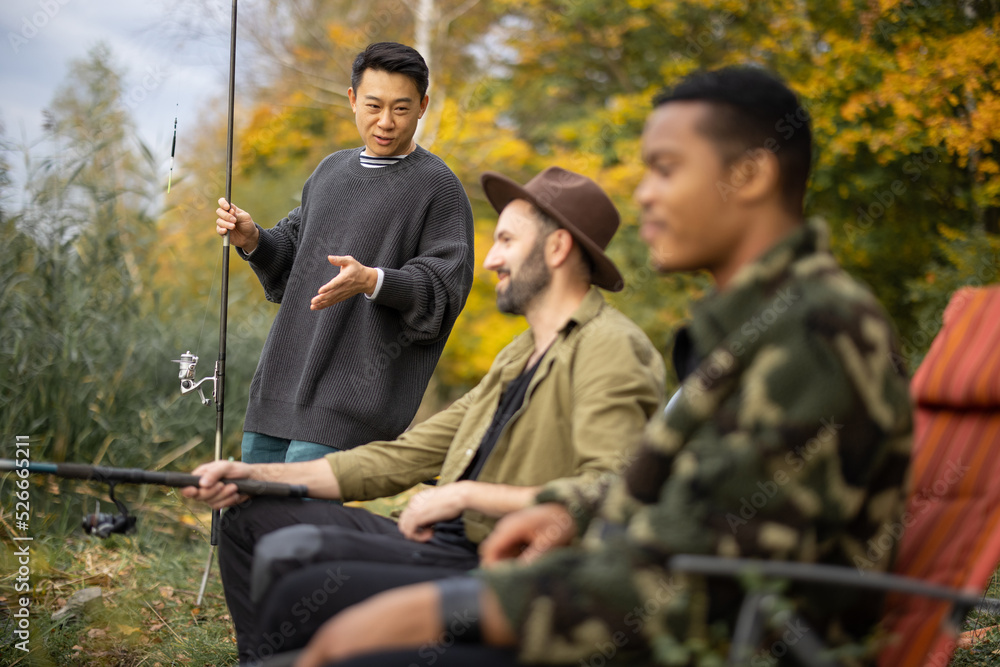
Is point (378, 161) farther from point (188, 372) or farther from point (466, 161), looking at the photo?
point (466, 161)

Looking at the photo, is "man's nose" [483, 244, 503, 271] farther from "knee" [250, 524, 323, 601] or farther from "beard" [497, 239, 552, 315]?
"knee" [250, 524, 323, 601]

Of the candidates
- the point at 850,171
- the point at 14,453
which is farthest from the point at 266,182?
the point at 14,453

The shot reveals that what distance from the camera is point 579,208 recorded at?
2.35m

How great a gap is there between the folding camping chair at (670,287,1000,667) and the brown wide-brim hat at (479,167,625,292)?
80 centimetres

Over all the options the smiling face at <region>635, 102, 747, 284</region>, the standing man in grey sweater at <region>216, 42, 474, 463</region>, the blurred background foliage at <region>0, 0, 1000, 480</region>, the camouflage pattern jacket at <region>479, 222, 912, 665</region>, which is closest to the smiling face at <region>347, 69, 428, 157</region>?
the standing man in grey sweater at <region>216, 42, 474, 463</region>

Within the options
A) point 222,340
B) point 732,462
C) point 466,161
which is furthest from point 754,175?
point 466,161

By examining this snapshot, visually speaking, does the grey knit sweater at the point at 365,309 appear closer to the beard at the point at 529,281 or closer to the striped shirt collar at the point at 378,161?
the striped shirt collar at the point at 378,161

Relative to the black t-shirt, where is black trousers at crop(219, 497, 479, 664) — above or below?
below

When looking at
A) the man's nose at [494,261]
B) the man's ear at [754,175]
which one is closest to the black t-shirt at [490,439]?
the man's nose at [494,261]

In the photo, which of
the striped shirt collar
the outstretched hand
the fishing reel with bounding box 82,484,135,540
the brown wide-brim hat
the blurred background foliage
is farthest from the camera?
the blurred background foliage

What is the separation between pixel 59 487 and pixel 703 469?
4218 mm

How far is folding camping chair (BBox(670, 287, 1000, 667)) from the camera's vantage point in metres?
1.21

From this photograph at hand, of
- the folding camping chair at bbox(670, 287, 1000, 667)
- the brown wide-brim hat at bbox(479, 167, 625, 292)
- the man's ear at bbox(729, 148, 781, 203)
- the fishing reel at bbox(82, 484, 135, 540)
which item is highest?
the man's ear at bbox(729, 148, 781, 203)

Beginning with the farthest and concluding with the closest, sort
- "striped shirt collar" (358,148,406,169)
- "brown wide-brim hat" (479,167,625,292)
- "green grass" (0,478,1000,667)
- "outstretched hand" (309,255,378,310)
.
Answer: "green grass" (0,478,1000,667) < "striped shirt collar" (358,148,406,169) < "outstretched hand" (309,255,378,310) < "brown wide-brim hat" (479,167,625,292)
